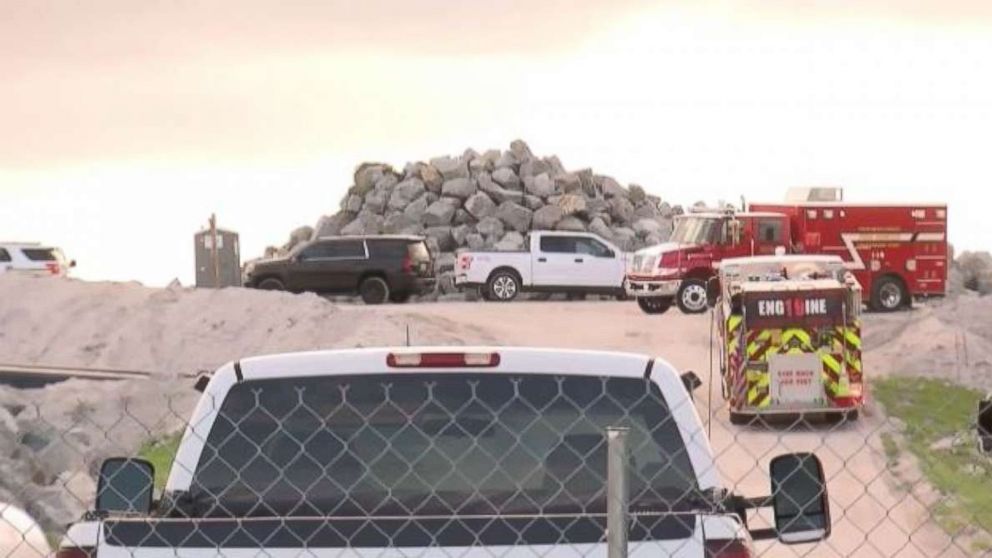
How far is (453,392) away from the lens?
754 centimetres

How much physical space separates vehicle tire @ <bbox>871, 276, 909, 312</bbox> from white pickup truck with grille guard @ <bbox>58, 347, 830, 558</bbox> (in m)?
39.7

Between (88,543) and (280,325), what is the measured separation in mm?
33047

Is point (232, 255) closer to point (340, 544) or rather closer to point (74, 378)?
point (74, 378)

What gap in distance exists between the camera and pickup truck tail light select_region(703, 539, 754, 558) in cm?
663

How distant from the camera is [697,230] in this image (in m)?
44.4

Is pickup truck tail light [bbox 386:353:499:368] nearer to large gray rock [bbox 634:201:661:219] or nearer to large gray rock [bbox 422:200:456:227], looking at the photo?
large gray rock [bbox 422:200:456:227]

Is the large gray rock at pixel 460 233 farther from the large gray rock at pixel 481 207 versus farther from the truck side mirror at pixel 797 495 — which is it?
the truck side mirror at pixel 797 495

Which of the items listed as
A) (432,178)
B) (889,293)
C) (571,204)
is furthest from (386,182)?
(889,293)

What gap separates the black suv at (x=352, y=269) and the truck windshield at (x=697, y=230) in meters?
8.57

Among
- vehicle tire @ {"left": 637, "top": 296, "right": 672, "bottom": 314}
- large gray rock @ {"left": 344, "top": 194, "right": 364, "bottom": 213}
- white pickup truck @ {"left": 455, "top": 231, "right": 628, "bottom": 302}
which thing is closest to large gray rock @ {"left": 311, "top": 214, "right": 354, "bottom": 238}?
large gray rock @ {"left": 344, "top": 194, "right": 364, "bottom": 213}

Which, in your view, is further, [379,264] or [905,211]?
[379,264]

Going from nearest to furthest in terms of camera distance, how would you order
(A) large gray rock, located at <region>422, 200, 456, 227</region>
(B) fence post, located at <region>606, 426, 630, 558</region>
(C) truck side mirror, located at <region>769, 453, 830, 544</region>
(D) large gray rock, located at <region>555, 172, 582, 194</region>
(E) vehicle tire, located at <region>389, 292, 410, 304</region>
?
(B) fence post, located at <region>606, 426, 630, 558</region> → (C) truck side mirror, located at <region>769, 453, 830, 544</region> → (E) vehicle tire, located at <region>389, 292, 410, 304</region> → (A) large gray rock, located at <region>422, 200, 456, 227</region> → (D) large gray rock, located at <region>555, 172, 582, 194</region>

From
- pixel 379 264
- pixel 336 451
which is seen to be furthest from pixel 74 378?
pixel 336 451

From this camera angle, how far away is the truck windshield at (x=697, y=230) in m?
43.9
